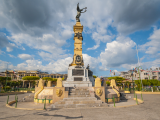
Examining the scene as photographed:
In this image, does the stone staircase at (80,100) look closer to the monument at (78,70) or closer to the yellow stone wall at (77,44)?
the monument at (78,70)

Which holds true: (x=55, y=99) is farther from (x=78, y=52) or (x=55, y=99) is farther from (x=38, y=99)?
(x=78, y=52)

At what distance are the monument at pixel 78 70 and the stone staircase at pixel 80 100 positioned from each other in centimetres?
421

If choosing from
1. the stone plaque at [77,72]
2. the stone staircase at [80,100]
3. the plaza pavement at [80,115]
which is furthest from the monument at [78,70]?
the plaza pavement at [80,115]

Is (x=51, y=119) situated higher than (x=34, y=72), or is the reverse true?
(x=34, y=72)

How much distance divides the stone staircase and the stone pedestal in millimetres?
4034

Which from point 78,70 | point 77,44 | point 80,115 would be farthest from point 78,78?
point 80,115

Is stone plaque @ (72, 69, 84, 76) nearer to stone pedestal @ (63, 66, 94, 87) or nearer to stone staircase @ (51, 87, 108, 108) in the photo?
stone pedestal @ (63, 66, 94, 87)

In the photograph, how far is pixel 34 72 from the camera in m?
106

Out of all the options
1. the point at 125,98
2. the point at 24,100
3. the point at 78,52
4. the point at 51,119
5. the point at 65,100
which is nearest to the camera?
the point at 51,119

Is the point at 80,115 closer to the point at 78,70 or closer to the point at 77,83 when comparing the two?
the point at 77,83

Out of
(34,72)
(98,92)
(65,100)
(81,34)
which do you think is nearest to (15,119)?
(65,100)

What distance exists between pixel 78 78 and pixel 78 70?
163cm

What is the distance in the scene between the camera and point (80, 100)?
13641 mm

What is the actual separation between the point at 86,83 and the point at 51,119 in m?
12.2
